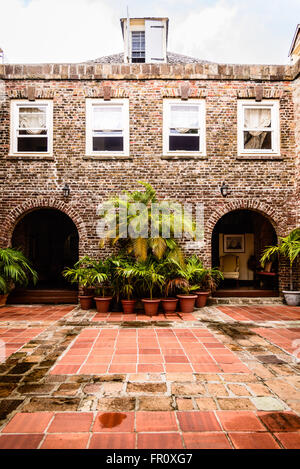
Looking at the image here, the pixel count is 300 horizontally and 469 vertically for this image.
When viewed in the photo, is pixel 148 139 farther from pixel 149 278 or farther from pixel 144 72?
pixel 149 278

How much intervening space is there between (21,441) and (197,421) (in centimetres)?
138

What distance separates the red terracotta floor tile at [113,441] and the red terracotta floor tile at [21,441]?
417 mm

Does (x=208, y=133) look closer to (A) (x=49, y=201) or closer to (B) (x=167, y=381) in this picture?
(A) (x=49, y=201)

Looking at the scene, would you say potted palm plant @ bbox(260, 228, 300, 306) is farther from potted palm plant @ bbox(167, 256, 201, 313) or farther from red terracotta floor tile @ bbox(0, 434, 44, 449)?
red terracotta floor tile @ bbox(0, 434, 44, 449)

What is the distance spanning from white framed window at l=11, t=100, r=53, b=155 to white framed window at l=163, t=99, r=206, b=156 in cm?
329

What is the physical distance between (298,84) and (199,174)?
3.60 m

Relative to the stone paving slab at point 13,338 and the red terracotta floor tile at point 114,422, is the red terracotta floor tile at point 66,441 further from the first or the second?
the stone paving slab at point 13,338

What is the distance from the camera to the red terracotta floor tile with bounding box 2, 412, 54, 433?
223 cm

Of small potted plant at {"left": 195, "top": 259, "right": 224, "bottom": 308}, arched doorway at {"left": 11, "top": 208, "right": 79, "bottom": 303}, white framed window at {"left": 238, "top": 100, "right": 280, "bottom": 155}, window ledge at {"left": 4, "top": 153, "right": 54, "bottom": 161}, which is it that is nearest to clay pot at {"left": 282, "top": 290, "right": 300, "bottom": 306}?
small potted plant at {"left": 195, "top": 259, "right": 224, "bottom": 308}

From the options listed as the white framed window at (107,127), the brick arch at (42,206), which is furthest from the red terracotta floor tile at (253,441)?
the white framed window at (107,127)

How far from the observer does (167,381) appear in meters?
3.07

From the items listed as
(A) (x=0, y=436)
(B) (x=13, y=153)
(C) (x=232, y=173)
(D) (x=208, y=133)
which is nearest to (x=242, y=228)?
(C) (x=232, y=173)

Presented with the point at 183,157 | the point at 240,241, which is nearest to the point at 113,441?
the point at 183,157

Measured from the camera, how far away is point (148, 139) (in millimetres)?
7680
